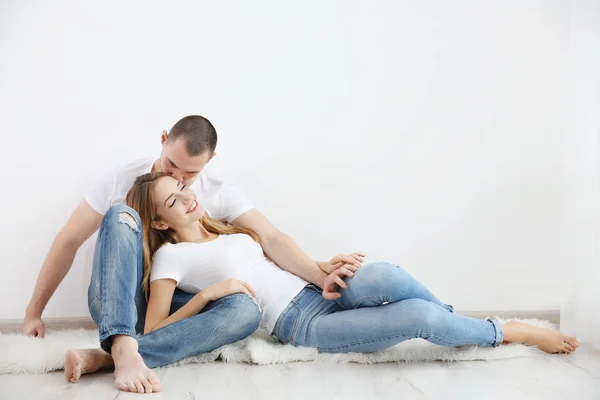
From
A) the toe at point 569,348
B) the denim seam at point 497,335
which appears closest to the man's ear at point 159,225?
the denim seam at point 497,335

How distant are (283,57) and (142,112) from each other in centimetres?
60

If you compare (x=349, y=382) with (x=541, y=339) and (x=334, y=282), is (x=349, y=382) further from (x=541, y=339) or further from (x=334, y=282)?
(x=541, y=339)

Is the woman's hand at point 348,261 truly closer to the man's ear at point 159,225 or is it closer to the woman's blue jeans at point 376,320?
the woman's blue jeans at point 376,320

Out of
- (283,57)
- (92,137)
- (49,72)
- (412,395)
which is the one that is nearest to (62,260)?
(92,137)

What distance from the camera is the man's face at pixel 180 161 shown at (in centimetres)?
202

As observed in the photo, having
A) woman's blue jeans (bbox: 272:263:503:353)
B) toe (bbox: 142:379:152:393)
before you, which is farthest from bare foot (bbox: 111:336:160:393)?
woman's blue jeans (bbox: 272:263:503:353)

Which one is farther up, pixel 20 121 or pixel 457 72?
pixel 457 72

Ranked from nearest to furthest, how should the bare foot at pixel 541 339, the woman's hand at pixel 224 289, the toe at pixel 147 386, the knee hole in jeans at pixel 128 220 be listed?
the toe at pixel 147 386 → the knee hole in jeans at pixel 128 220 → the woman's hand at pixel 224 289 → the bare foot at pixel 541 339

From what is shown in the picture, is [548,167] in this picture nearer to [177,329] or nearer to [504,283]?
[504,283]

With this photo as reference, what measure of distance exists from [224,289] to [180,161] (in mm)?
439

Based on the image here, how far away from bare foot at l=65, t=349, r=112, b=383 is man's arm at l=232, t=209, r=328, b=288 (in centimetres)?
65

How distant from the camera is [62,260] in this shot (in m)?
2.23

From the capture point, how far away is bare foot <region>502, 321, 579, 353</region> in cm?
198

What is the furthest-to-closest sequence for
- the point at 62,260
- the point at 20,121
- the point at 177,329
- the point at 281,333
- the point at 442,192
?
the point at 442,192
the point at 20,121
the point at 62,260
the point at 281,333
the point at 177,329
